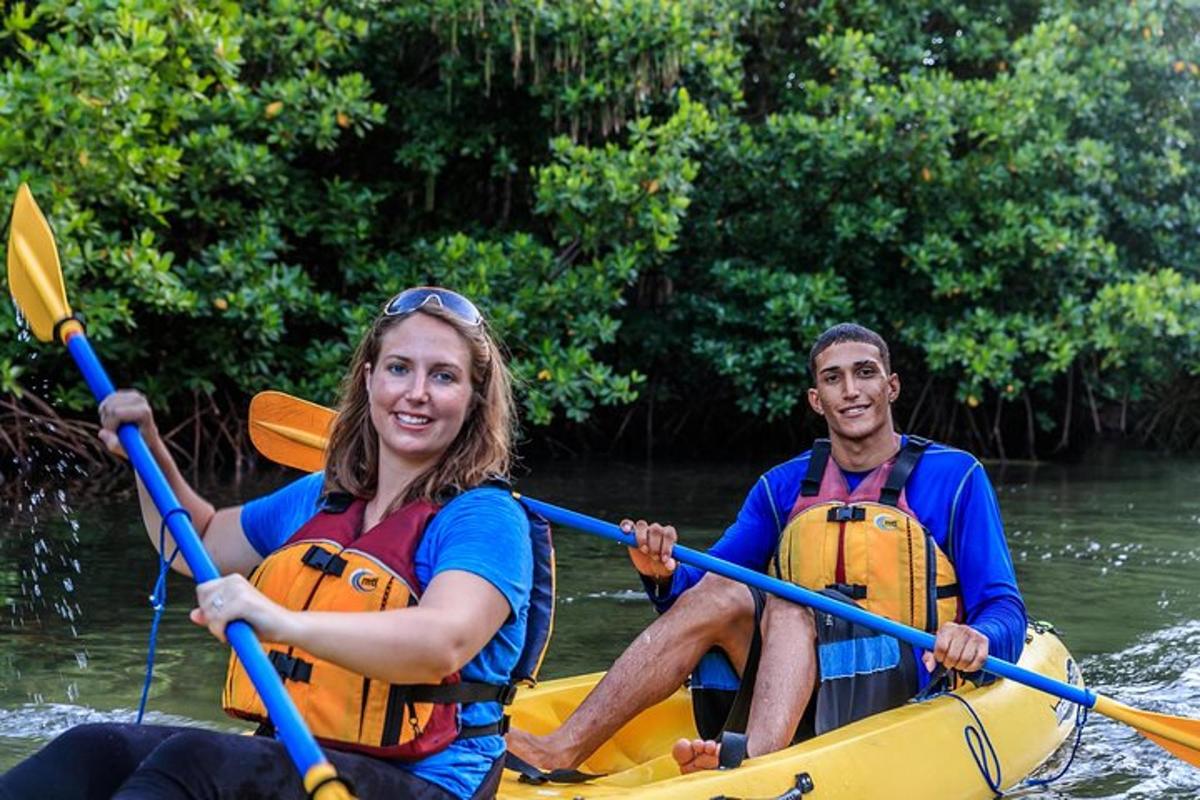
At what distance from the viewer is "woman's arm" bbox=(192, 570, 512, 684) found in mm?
1846

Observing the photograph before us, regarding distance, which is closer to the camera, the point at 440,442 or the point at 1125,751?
the point at 440,442

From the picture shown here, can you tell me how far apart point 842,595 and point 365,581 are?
5.26 feet

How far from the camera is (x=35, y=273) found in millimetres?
2688

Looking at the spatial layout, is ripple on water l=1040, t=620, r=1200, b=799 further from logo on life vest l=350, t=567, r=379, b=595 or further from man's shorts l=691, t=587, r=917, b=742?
logo on life vest l=350, t=567, r=379, b=595

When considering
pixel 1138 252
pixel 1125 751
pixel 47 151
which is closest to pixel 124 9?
pixel 47 151

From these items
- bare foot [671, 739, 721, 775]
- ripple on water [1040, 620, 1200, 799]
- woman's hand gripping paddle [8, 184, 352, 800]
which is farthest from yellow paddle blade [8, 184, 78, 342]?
ripple on water [1040, 620, 1200, 799]

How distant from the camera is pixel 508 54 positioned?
31.1ft

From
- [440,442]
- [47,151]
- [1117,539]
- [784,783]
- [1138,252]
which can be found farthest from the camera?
[1138,252]

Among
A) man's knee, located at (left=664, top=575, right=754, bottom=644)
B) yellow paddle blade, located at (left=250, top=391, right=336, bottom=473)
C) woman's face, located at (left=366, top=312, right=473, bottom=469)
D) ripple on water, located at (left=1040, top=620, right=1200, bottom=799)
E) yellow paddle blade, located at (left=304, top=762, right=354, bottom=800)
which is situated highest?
woman's face, located at (left=366, top=312, right=473, bottom=469)

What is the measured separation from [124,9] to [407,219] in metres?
3.07

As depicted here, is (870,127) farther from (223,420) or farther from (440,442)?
(440,442)

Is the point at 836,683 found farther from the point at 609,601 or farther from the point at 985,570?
the point at 609,601

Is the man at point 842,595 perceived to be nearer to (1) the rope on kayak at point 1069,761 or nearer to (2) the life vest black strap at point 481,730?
(1) the rope on kayak at point 1069,761

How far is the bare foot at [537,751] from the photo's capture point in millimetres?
3354
